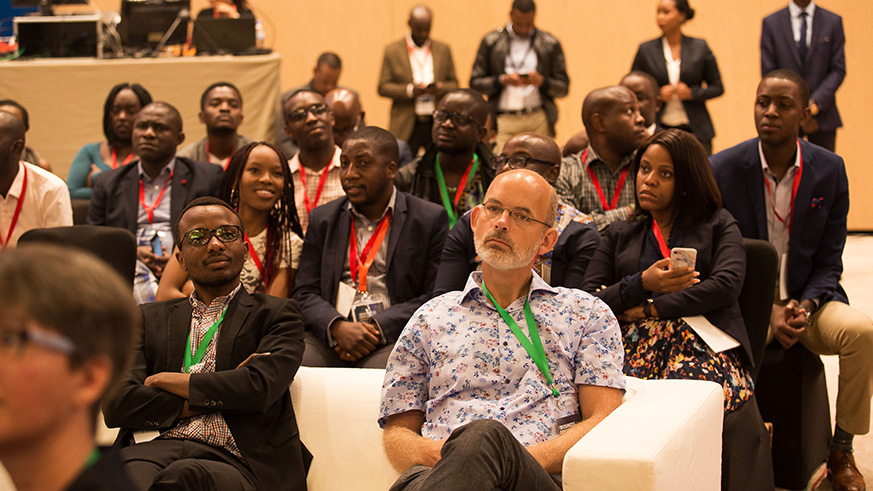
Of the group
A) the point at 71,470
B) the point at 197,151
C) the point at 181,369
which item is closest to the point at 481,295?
the point at 181,369

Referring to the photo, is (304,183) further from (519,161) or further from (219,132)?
(519,161)

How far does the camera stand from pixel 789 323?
343cm

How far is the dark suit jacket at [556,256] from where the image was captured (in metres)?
3.42

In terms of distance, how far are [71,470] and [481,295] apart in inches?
64.5

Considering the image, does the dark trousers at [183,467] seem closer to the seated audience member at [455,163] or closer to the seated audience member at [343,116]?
the seated audience member at [455,163]

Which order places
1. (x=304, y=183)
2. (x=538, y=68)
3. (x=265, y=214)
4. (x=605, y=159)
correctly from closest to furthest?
(x=265, y=214)
(x=605, y=159)
(x=304, y=183)
(x=538, y=68)

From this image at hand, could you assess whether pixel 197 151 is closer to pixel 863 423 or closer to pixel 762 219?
pixel 762 219

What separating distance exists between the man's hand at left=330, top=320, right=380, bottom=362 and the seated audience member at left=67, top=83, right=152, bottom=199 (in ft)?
7.25

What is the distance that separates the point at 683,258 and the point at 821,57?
373 centimetres

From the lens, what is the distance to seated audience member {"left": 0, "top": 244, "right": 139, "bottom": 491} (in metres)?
0.98

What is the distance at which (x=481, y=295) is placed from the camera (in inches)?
102

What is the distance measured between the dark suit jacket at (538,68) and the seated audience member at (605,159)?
2046 mm

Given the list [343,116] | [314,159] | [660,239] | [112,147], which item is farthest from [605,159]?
[112,147]

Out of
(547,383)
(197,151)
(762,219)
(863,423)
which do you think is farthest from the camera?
(197,151)
